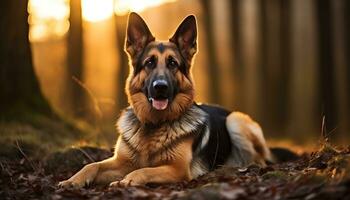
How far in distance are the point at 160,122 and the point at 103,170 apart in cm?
95

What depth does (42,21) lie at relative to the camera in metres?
23.6

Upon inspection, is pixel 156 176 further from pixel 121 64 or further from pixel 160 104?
pixel 121 64

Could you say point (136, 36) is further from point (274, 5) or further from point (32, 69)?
point (274, 5)

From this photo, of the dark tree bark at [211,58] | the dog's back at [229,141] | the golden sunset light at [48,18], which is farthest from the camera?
the dark tree bark at [211,58]

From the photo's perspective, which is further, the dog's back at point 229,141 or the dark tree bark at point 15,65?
the dark tree bark at point 15,65

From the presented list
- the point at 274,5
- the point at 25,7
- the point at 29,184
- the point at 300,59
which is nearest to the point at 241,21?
the point at 274,5

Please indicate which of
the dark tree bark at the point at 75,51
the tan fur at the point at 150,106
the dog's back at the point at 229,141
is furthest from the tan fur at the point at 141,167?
the dark tree bark at the point at 75,51

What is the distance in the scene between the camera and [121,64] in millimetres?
21438

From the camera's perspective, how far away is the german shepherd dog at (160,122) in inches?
260

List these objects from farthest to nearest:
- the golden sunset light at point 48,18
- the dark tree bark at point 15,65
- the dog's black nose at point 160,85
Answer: the golden sunset light at point 48,18, the dark tree bark at point 15,65, the dog's black nose at point 160,85

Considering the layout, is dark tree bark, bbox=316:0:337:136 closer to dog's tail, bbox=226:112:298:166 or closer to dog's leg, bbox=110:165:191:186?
dog's tail, bbox=226:112:298:166

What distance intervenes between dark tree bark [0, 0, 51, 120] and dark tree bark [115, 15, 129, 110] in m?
11.2

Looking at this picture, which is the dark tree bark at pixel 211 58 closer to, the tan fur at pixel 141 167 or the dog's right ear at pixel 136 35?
the dog's right ear at pixel 136 35

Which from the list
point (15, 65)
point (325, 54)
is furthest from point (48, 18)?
point (15, 65)
